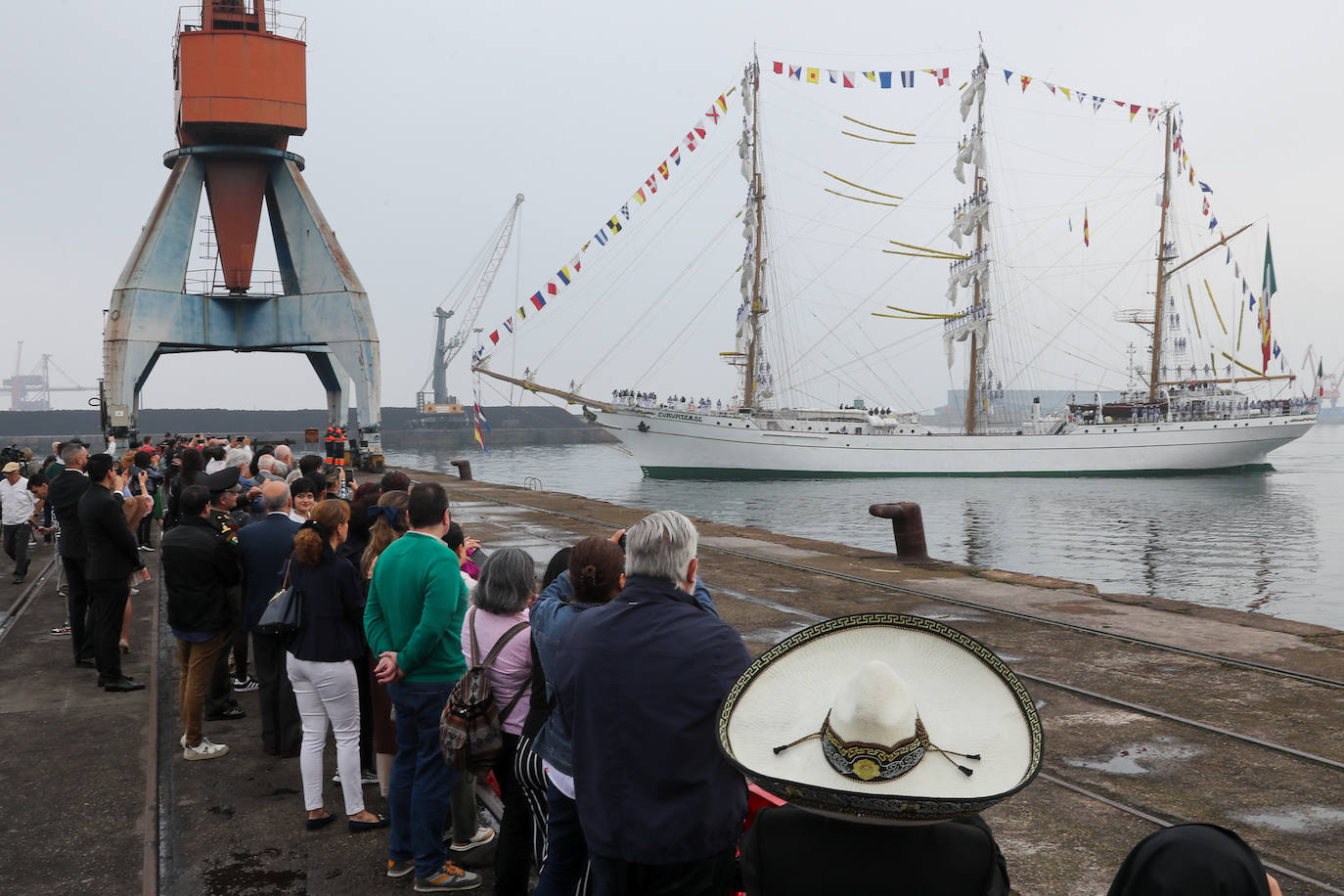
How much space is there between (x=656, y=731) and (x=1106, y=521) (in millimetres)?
35572

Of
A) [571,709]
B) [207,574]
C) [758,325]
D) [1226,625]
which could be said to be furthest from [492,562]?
[758,325]

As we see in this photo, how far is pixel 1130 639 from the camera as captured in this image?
9344 mm

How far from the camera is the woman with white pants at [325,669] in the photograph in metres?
4.89

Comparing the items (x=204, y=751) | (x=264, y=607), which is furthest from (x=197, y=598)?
(x=204, y=751)

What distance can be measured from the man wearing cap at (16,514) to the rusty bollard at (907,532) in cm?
1253

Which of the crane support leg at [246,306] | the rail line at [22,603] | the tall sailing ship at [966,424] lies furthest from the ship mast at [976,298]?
the rail line at [22,603]

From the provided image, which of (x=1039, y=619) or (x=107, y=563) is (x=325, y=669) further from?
(x=1039, y=619)

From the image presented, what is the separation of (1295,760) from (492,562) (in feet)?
17.2

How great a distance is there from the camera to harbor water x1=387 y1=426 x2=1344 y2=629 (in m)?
20.7

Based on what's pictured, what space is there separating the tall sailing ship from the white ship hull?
7 centimetres

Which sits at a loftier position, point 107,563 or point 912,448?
point 107,563

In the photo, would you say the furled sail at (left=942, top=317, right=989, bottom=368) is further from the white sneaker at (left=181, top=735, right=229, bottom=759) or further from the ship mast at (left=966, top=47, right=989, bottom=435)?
the white sneaker at (left=181, top=735, right=229, bottom=759)

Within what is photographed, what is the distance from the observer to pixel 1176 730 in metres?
6.52

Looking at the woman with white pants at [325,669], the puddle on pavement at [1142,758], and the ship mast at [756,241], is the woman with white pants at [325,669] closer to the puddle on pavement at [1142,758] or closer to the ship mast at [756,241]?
the puddle on pavement at [1142,758]
